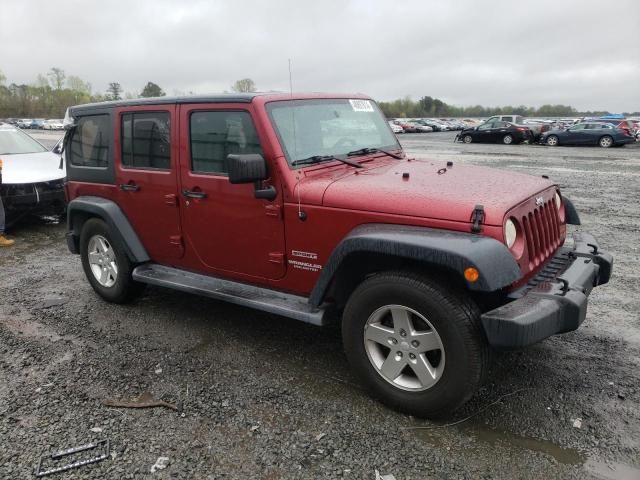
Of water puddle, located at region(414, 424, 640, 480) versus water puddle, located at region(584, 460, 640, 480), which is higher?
water puddle, located at region(414, 424, 640, 480)

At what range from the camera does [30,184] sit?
26.9 ft

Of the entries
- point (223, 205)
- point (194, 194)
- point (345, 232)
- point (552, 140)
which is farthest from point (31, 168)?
point (552, 140)

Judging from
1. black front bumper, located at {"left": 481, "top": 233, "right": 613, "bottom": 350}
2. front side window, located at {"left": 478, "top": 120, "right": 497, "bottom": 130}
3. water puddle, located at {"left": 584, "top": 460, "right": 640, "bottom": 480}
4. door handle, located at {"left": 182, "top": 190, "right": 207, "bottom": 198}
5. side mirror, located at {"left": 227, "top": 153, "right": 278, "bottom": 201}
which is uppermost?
front side window, located at {"left": 478, "top": 120, "right": 497, "bottom": 130}

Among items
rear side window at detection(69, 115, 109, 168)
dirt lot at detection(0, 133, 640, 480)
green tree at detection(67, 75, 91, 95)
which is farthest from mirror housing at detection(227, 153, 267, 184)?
green tree at detection(67, 75, 91, 95)

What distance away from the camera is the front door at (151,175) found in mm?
4273

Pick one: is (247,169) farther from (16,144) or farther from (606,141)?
(606,141)

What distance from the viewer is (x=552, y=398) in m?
3.37

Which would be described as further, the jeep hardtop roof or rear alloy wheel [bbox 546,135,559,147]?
rear alloy wheel [bbox 546,135,559,147]

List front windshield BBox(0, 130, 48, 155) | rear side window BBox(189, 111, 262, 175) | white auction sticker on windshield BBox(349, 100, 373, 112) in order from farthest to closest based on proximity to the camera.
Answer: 1. front windshield BBox(0, 130, 48, 155)
2. white auction sticker on windshield BBox(349, 100, 373, 112)
3. rear side window BBox(189, 111, 262, 175)

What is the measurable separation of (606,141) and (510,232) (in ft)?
89.2

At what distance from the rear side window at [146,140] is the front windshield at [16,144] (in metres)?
6.09

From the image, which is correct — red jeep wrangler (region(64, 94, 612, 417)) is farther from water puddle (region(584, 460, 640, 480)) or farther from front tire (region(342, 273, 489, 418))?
water puddle (region(584, 460, 640, 480))

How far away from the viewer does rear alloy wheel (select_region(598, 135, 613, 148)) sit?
85.7 ft

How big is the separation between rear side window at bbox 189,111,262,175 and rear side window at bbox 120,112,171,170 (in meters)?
Result: 0.32
